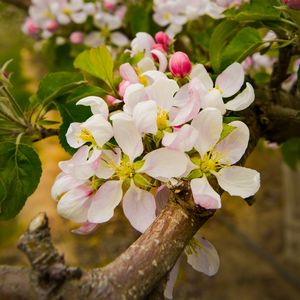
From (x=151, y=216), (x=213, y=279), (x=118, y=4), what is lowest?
(x=213, y=279)

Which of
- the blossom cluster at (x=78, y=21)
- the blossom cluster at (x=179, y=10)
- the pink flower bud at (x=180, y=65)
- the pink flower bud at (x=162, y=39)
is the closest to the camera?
the pink flower bud at (x=180, y=65)

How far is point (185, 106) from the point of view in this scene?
443 millimetres

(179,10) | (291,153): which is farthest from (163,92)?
(291,153)

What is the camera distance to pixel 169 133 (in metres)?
0.42

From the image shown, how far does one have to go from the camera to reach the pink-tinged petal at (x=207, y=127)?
427mm

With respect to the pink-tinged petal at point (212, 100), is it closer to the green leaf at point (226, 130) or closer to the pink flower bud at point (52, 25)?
the green leaf at point (226, 130)

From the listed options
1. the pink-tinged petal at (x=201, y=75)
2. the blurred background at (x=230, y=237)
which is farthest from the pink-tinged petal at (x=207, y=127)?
the blurred background at (x=230, y=237)

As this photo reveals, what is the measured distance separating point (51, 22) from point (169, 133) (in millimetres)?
628

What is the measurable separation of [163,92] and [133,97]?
0.03 meters

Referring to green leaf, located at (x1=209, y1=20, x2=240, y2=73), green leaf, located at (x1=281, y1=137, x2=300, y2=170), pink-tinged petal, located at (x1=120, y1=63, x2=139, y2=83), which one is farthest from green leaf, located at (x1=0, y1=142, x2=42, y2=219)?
green leaf, located at (x1=281, y1=137, x2=300, y2=170)

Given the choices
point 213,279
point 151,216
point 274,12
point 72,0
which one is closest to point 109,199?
point 151,216

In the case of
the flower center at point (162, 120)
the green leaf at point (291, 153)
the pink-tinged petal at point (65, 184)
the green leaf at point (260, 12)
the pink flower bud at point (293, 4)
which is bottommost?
the green leaf at point (291, 153)

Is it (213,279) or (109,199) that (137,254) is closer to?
(109,199)

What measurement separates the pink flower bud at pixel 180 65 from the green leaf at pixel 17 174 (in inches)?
7.3
